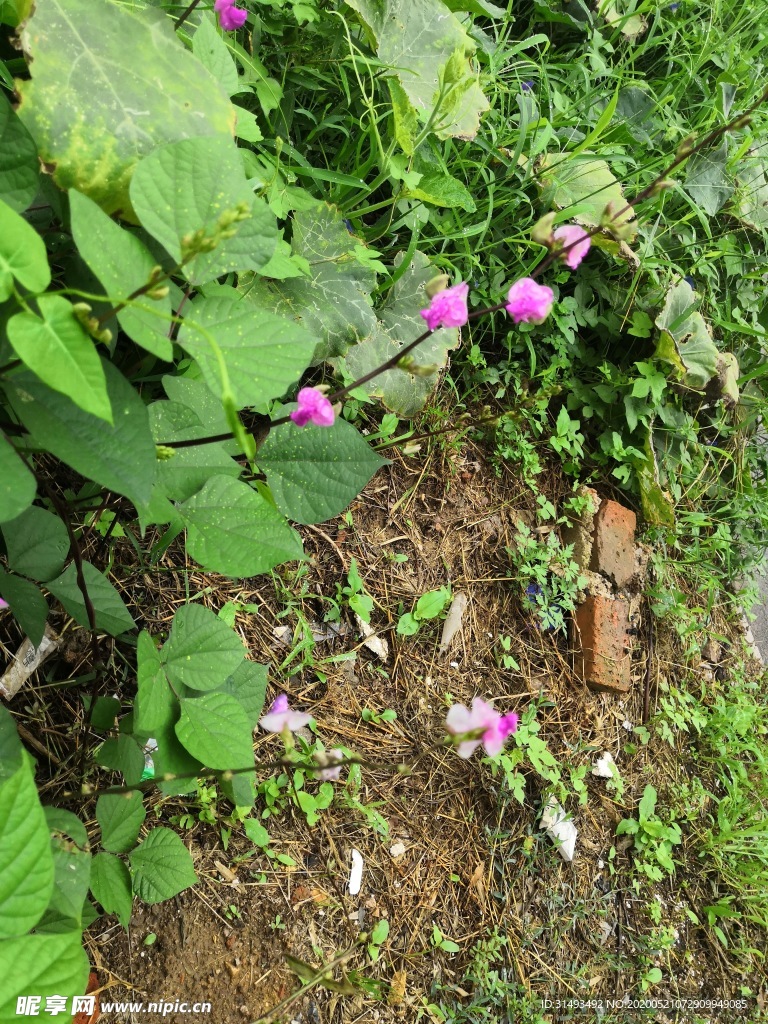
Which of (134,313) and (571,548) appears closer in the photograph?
(134,313)

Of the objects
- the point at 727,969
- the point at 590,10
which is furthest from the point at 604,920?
the point at 590,10

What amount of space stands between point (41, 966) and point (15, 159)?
82 cm

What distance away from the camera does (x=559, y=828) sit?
6.57ft

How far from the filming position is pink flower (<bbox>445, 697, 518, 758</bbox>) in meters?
0.77

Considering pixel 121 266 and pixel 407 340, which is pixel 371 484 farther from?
pixel 121 266

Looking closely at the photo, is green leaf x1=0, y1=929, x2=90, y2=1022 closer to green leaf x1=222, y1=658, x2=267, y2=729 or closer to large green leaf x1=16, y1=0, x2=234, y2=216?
green leaf x1=222, y1=658, x2=267, y2=729

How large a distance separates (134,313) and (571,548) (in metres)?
1.82

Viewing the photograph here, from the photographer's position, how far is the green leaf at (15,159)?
30.4 inches

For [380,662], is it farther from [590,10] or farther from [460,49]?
[590,10]

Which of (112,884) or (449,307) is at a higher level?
(449,307)

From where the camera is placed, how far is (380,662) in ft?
6.22

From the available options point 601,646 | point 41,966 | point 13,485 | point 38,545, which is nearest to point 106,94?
point 13,485

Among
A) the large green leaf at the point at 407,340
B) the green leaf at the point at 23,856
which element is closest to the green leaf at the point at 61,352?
the green leaf at the point at 23,856

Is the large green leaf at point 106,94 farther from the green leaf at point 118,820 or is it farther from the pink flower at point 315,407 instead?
the green leaf at point 118,820
